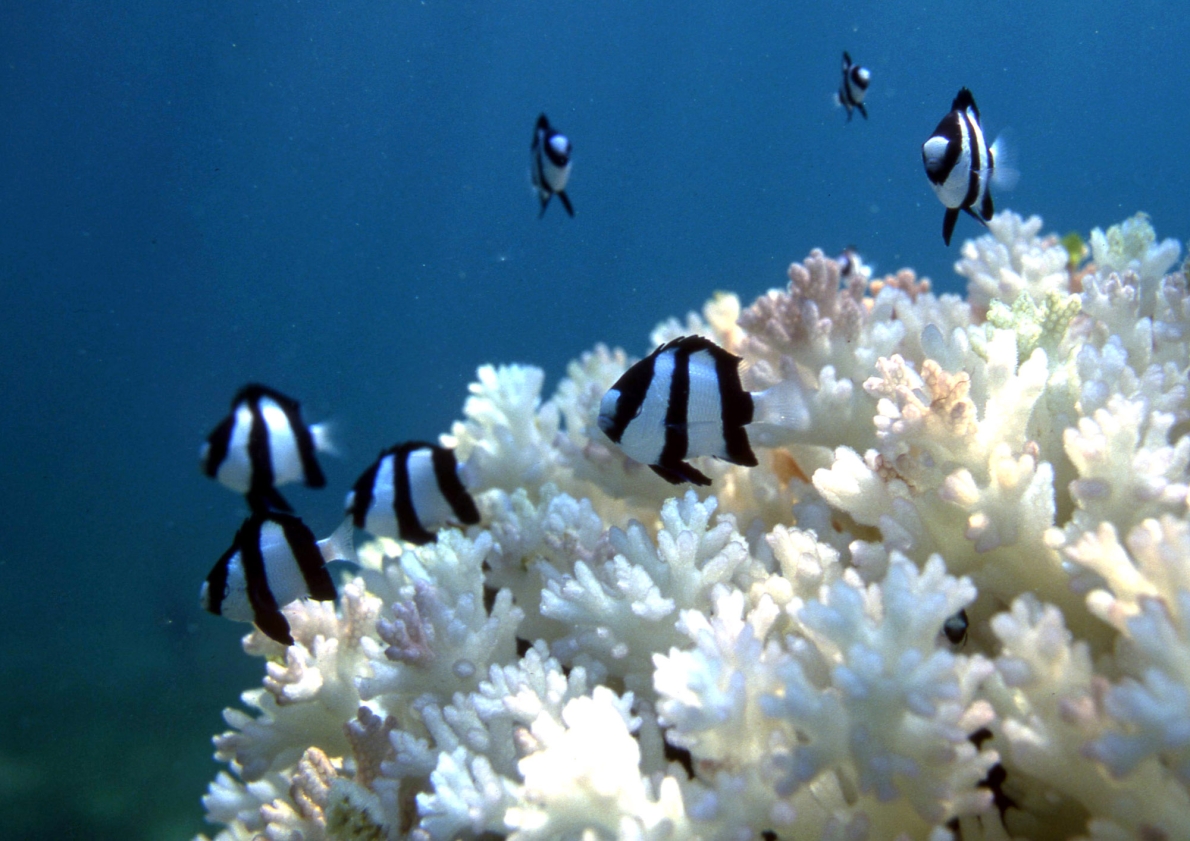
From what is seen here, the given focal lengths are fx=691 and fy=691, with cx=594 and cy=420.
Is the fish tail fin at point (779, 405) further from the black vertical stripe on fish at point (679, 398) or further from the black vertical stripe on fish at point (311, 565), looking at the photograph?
the black vertical stripe on fish at point (311, 565)

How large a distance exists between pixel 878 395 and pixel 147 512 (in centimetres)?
2717

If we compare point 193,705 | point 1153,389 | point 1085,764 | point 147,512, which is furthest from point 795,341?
point 147,512

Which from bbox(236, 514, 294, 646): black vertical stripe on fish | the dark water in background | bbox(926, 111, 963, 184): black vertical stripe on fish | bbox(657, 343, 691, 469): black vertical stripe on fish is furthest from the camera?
the dark water in background

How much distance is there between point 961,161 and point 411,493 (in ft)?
8.67

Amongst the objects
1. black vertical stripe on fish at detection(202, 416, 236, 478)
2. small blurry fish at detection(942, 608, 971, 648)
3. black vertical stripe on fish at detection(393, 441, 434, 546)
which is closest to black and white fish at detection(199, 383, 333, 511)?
black vertical stripe on fish at detection(202, 416, 236, 478)

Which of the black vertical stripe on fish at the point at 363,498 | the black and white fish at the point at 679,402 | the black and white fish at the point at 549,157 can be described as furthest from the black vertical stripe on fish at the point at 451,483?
the black and white fish at the point at 549,157

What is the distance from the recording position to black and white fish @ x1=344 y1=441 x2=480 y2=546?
3.17m

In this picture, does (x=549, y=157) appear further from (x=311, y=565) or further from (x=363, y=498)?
(x=311, y=565)

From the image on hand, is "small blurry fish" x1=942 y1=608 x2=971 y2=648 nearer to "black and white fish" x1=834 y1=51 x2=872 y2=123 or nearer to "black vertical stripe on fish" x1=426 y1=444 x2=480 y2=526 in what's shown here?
"black vertical stripe on fish" x1=426 y1=444 x2=480 y2=526

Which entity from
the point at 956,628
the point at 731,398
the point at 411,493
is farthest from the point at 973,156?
the point at 411,493

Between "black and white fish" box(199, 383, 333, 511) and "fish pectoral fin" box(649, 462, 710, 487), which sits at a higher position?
"black and white fish" box(199, 383, 333, 511)

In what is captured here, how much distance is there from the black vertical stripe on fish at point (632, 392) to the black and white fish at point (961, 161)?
1423 millimetres

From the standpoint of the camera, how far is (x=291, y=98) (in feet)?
119

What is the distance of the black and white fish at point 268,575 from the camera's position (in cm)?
249
